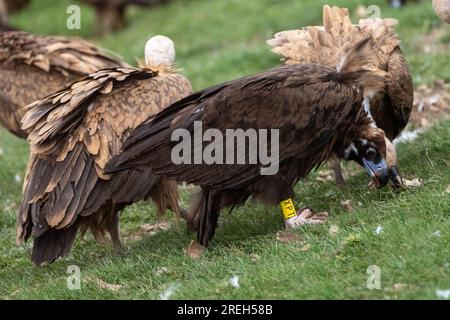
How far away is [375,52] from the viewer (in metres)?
6.98

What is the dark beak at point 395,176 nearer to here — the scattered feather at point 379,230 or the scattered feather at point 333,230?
the scattered feather at point 333,230

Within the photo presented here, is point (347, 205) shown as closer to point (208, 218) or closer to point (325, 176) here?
point (208, 218)

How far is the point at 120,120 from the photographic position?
6621 millimetres

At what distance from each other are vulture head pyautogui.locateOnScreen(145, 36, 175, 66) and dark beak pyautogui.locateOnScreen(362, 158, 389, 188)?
6.55 feet

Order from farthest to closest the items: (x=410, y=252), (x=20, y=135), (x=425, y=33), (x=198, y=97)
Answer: (x=425, y=33), (x=20, y=135), (x=198, y=97), (x=410, y=252)

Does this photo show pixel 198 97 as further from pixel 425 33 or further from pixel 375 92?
pixel 425 33

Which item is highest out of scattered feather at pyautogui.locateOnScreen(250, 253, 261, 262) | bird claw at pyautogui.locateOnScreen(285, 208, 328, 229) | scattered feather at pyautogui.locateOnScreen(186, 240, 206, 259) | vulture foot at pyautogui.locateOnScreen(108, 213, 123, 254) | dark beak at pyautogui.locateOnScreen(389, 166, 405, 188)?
dark beak at pyautogui.locateOnScreen(389, 166, 405, 188)

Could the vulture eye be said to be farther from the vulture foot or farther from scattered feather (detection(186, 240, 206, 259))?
the vulture foot

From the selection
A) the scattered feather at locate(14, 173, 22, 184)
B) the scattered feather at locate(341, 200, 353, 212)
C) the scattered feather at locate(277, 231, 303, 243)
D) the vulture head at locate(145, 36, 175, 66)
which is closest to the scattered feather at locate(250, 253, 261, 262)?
the scattered feather at locate(277, 231, 303, 243)

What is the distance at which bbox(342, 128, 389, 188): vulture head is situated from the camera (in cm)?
632

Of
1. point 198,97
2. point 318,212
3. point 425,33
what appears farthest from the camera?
point 425,33

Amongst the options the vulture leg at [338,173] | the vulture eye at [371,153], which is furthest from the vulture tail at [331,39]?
the vulture eye at [371,153]

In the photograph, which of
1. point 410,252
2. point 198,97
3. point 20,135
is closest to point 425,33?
point 20,135
